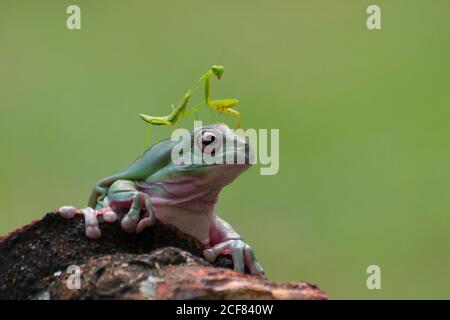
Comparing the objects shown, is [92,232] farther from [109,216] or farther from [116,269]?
[116,269]

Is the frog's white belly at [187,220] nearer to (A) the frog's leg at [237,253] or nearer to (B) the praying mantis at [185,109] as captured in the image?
(A) the frog's leg at [237,253]

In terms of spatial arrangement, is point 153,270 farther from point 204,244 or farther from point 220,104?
point 220,104

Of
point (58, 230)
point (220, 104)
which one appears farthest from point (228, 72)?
point (58, 230)

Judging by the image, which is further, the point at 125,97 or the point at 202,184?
the point at 125,97

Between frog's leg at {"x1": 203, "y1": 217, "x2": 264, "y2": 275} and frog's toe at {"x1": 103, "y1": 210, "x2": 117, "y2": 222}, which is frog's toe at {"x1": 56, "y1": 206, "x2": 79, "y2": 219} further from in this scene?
frog's leg at {"x1": 203, "y1": 217, "x2": 264, "y2": 275}

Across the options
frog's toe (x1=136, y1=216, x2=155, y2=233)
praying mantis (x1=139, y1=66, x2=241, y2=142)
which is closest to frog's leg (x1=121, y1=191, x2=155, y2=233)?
frog's toe (x1=136, y1=216, x2=155, y2=233)

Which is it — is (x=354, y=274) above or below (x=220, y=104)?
below

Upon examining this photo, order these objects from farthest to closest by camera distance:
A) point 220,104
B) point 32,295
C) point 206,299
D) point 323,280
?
point 323,280
point 220,104
point 32,295
point 206,299

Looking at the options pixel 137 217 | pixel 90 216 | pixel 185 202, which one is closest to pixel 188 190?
pixel 185 202
